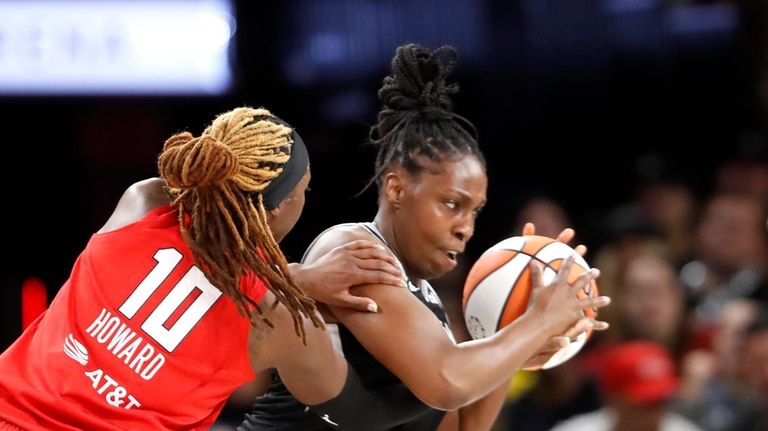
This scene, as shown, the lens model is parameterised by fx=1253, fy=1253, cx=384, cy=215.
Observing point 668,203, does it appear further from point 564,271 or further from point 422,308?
point 422,308

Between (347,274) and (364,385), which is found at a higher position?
(347,274)

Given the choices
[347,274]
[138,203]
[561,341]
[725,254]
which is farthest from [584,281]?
[725,254]

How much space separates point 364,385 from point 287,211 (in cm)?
58

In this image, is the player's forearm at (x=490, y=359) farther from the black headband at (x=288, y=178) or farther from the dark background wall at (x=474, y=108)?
the dark background wall at (x=474, y=108)

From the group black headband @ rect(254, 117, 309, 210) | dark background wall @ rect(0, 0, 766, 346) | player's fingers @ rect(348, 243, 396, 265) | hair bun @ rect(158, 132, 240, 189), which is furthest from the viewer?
dark background wall @ rect(0, 0, 766, 346)

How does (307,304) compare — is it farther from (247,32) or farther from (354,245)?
(247,32)

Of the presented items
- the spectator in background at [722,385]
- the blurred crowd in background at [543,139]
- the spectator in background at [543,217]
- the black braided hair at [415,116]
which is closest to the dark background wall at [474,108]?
the blurred crowd in background at [543,139]

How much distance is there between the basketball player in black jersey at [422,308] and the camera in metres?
2.82

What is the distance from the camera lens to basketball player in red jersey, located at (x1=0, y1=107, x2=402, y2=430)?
8.38ft

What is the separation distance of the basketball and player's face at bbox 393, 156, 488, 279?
0.11m

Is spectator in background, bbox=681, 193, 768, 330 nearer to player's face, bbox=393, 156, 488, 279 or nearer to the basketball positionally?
the basketball

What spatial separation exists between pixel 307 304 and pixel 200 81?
384cm

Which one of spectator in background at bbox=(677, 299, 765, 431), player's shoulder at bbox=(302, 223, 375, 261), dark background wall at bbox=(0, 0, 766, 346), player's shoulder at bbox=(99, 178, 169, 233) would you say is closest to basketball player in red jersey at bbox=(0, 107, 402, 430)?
player's shoulder at bbox=(99, 178, 169, 233)

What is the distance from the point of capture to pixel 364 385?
10.2 ft
